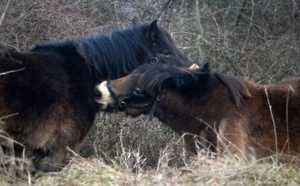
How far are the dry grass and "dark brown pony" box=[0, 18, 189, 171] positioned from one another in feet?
1.00

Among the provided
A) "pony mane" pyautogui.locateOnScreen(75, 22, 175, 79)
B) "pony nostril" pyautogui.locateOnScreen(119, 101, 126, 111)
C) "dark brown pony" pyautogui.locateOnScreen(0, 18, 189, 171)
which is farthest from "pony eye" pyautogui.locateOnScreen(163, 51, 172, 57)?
"pony nostril" pyautogui.locateOnScreen(119, 101, 126, 111)

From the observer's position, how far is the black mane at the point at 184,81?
17.0 feet

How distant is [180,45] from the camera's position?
26.4 feet

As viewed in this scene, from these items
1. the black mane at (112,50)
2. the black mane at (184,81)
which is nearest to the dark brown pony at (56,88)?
the black mane at (112,50)

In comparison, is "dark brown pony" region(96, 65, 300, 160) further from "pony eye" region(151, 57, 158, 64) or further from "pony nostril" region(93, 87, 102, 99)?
"pony eye" region(151, 57, 158, 64)

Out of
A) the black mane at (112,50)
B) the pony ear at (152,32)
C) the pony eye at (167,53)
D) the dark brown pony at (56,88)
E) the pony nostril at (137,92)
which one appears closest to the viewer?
the dark brown pony at (56,88)

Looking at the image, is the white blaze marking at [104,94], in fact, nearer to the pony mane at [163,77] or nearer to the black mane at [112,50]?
the pony mane at [163,77]

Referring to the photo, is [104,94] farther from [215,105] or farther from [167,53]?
[167,53]

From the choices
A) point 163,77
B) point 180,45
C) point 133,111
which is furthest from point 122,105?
point 180,45

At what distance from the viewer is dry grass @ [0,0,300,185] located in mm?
4336

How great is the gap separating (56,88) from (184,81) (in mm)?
1125

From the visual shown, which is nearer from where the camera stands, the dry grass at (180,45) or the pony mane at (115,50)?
the dry grass at (180,45)

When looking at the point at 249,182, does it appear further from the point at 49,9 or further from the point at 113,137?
the point at 49,9

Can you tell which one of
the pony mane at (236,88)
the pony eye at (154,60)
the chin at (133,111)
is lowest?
the chin at (133,111)
